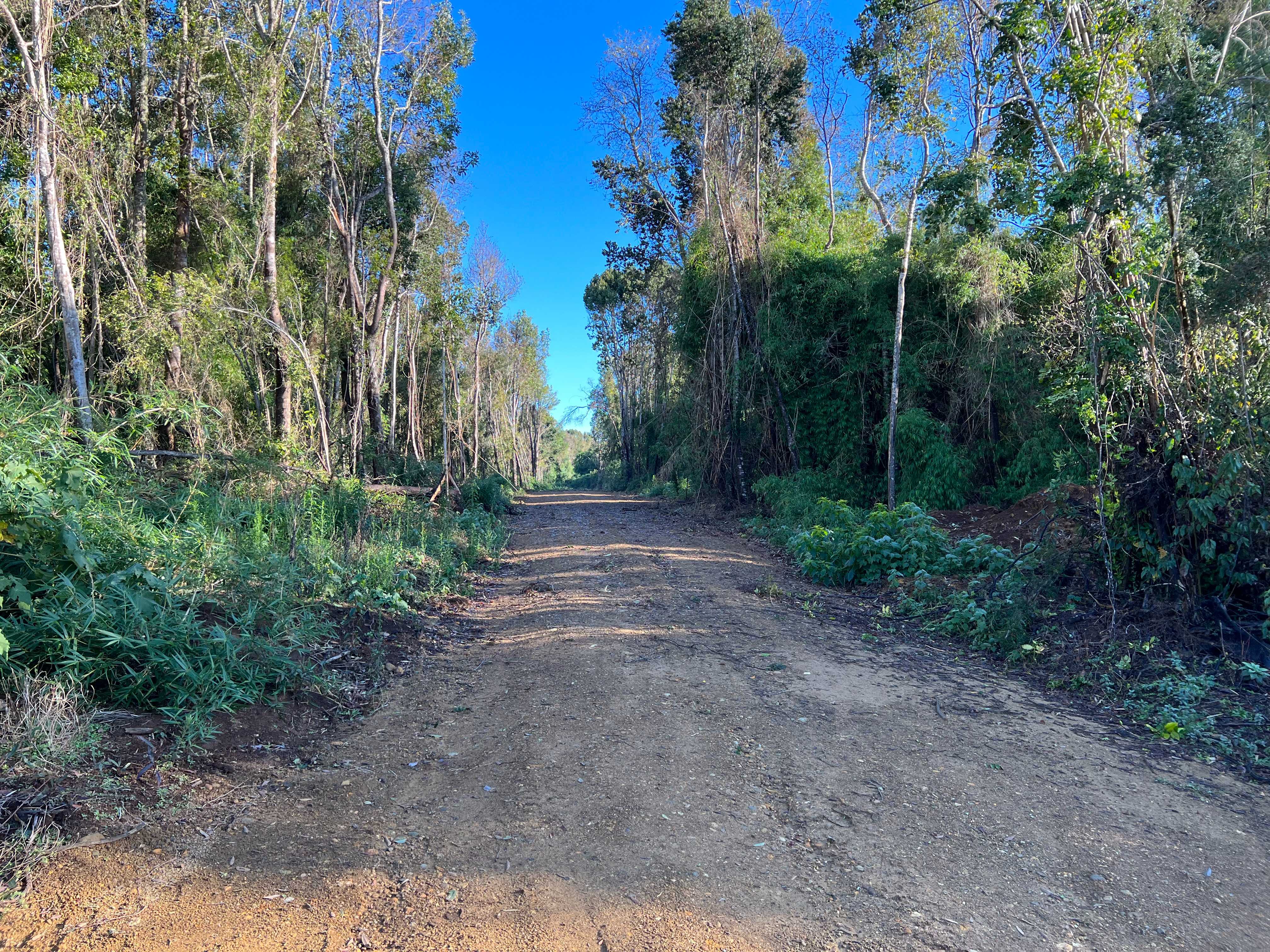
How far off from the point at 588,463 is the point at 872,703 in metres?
60.2

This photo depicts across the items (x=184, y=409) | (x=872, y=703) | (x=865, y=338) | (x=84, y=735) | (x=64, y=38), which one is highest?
(x=64, y=38)

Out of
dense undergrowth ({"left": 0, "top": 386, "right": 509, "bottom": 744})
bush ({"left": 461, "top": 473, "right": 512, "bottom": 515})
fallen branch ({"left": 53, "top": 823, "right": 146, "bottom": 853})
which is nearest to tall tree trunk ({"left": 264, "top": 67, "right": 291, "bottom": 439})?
bush ({"left": 461, "top": 473, "right": 512, "bottom": 515})

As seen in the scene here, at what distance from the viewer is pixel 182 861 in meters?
2.73

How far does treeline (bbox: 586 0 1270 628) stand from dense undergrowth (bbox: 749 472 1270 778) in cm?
46

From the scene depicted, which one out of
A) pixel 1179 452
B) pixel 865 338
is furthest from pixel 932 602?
pixel 865 338

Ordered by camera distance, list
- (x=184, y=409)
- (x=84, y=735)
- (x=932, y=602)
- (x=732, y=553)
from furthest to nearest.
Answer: (x=732, y=553), (x=932, y=602), (x=184, y=409), (x=84, y=735)

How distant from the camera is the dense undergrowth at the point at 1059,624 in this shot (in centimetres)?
450

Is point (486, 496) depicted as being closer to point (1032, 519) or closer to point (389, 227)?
point (389, 227)

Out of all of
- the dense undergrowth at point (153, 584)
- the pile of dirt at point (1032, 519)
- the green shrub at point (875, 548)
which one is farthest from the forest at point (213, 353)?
the pile of dirt at point (1032, 519)

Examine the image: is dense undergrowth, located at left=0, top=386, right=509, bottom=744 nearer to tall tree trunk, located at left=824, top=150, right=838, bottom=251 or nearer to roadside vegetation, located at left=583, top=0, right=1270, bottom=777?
roadside vegetation, located at left=583, top=0, right=1270, bottom=777

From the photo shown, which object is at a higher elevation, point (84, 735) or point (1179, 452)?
point (1179, 452)

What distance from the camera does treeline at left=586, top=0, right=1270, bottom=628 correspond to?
5832mm

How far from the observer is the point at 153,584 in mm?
4277

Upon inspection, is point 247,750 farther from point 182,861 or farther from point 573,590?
point 573,590
